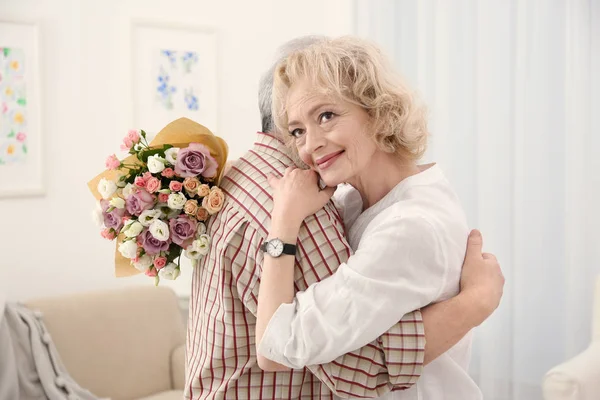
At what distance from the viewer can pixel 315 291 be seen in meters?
1.29

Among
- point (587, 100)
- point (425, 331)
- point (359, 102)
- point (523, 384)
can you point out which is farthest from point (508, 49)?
point (425, 331)

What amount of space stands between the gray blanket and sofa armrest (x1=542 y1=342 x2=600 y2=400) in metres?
1.94

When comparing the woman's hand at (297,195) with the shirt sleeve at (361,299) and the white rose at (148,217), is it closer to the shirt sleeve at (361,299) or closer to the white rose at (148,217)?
the shirt sleeve at (361,299)

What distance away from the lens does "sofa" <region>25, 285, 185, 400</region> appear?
3.17 m

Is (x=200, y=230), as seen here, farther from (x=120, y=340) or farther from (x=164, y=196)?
(x=120, y=340)

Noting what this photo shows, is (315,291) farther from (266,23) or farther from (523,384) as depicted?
(266,23)

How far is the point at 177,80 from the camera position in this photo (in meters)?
3.74

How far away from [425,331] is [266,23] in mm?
3057

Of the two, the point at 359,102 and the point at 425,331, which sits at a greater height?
the point at 359,102

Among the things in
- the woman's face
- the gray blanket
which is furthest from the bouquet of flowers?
the gray blanket

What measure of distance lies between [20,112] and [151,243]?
2.07m

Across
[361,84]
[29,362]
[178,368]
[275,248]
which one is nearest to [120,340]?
[178,368]

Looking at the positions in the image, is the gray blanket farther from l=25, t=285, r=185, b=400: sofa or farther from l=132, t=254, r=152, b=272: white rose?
l=132, t=254, r=152, b=272: white rose

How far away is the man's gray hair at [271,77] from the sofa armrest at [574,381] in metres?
1.66
